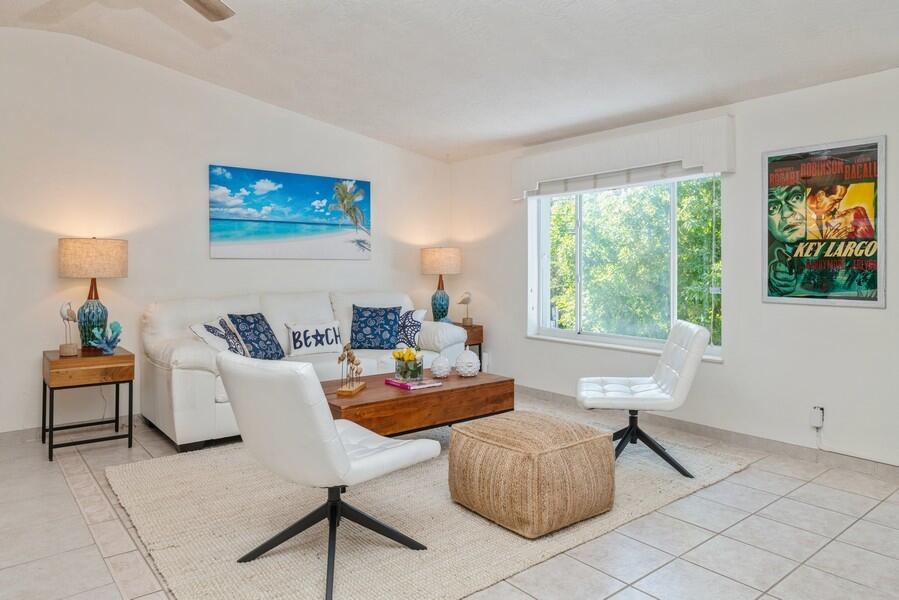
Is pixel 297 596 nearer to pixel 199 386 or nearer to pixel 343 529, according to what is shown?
pixel 343 529

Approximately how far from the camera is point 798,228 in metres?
3.73

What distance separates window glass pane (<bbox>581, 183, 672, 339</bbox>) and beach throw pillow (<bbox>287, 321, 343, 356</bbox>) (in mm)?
2130

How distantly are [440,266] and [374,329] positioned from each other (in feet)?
3.63

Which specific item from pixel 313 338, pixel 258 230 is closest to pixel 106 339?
pixel 313 338

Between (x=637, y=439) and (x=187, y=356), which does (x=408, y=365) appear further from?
(x=637, y=439)

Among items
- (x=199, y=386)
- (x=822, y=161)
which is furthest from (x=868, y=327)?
(x=199, y=386)

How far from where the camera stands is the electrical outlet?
3.69 m

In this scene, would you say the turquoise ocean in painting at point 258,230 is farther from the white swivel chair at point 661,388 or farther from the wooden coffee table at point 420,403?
the white swivel chair at point 661,388

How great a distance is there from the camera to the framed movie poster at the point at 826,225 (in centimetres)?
344

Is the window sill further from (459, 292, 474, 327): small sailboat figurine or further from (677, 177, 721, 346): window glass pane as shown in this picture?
(459, 292, 474, 327): small sailboat figurine

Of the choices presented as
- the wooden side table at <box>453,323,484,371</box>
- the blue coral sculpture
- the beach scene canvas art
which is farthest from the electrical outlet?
the blue coral sculpture

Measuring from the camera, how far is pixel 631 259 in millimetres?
4906

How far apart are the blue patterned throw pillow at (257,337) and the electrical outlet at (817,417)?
3.53 meters

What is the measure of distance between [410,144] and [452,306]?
1668mm
